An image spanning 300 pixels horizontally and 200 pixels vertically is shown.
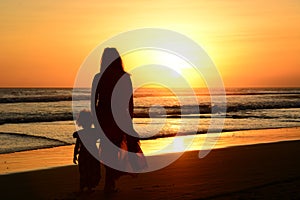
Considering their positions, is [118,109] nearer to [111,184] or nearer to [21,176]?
[111,184]

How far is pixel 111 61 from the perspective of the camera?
807 cm

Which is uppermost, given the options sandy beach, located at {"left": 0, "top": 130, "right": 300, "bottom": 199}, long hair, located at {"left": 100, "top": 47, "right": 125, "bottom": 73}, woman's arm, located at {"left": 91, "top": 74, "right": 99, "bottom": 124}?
long hair, located at {"left": 100, "top": 47, "right": 125, "bottom": 73}

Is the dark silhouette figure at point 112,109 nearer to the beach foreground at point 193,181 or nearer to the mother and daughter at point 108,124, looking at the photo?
the mother and daughter at point 108,124

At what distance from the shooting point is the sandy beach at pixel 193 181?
817 cm

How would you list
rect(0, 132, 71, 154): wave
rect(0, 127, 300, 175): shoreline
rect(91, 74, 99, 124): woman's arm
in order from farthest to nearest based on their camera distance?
rect(0, 132, 71, 154): wave → rect(0, 127, 300, 175): shoreline → rect(91, 74, 99, 124): woman's arm

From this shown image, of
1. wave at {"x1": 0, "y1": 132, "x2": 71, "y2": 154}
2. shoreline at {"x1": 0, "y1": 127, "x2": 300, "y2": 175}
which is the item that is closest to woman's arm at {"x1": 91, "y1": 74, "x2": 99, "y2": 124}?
shoreline at {"x1": 0, "y1": 127, "x2": 300, "y2": 175}

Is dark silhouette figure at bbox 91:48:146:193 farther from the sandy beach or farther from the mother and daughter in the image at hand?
the sandy beach

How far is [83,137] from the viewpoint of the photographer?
814 cm

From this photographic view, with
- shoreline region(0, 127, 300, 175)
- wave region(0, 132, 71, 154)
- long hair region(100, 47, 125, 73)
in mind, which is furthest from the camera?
wave region(0, 132, 71, 154)

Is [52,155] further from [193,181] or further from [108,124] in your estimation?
[108,124]

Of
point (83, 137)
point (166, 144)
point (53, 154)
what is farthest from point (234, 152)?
point (83, 137)

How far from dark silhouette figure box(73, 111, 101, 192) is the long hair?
819 millimetres

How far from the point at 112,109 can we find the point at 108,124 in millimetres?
258

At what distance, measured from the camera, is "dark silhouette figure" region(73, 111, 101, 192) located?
26.8ft
